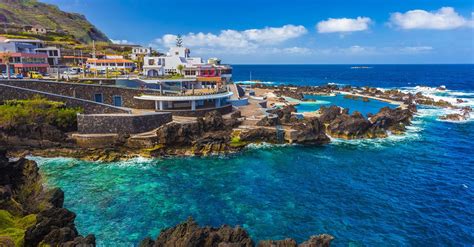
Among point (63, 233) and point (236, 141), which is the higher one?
point (236, 141)

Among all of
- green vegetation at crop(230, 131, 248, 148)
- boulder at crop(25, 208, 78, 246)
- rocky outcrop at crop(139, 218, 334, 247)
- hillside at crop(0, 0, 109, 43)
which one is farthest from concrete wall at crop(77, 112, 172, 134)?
hillside at crop(0, 0, 109, 43)

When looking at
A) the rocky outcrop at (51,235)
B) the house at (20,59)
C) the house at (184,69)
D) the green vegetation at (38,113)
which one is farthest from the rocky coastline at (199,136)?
the house at (20,59)

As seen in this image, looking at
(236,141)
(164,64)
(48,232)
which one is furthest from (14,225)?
(164,64)

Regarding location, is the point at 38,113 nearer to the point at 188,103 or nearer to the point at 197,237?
the point at 188,103

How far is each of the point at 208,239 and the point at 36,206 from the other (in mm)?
14283

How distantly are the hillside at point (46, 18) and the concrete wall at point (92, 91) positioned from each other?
Answer: 286ft

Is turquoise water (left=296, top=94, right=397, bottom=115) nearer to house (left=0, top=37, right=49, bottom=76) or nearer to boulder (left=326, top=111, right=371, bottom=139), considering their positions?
boulder (left=326, top=111, right=371, bottom=139)

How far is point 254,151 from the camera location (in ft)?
141

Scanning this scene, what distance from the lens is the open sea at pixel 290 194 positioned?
2381cm

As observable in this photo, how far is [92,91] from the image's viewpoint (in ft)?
159

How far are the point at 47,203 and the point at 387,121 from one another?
54341 mm

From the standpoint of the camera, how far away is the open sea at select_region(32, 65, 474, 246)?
2381 centimetres

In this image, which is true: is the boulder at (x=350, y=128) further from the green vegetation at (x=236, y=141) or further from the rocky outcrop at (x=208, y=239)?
the rocky outcrop at (x=208, y=239)

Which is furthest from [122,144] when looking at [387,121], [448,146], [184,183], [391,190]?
[448,146]
